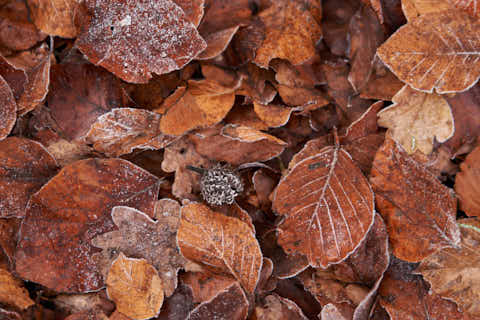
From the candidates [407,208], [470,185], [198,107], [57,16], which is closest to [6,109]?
[57,16]

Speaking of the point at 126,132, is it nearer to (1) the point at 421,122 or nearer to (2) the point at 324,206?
(2) the point at 324,206

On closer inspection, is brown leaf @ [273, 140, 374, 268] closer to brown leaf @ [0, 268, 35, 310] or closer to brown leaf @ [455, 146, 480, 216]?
brown leaf @ [455, 146, 480, 216]

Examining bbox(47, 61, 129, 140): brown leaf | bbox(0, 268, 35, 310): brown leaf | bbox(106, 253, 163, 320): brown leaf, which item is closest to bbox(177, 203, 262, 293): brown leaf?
bbox(106, 253, 163, 320): brown leaf

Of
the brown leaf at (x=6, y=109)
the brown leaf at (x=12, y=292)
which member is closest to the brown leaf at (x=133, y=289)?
the brown leaf at (x=12, y=292)

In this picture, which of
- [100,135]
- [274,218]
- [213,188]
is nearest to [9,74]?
[100,135]

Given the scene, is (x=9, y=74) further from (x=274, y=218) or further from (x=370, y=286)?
(x=370, y=286)
